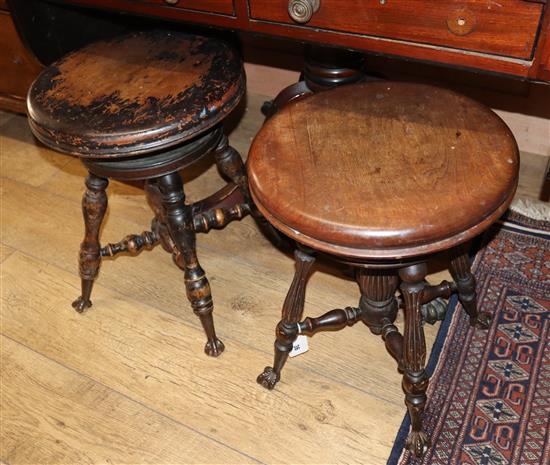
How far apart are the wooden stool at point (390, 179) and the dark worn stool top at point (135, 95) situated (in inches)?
5.8

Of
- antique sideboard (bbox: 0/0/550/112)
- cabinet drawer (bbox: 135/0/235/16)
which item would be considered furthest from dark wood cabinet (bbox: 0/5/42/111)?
cabinet drawer (bbox: 135/0/235/16)

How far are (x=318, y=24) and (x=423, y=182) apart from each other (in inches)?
13.5

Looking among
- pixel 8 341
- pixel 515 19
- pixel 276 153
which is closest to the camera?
pixel 515 19

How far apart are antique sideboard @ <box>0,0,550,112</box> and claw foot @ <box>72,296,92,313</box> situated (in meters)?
0.72

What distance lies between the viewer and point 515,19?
94 cm

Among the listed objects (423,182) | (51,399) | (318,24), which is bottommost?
(51,399)

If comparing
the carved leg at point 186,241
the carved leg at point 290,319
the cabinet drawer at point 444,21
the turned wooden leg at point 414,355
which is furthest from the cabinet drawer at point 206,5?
the turned wooden leg at point 414,355

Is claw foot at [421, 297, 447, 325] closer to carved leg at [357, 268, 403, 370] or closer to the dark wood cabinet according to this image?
carved leg at [357, 268, 403, 370]

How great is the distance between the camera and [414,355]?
1.15 m

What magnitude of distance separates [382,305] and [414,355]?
207mm

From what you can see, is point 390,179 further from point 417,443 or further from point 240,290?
point 240,290

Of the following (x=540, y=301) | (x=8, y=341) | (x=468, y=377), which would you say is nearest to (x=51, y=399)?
(x=8, y=341)

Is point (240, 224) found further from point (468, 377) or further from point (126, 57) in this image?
point (468, 377)

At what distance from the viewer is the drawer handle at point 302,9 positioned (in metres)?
1.07
